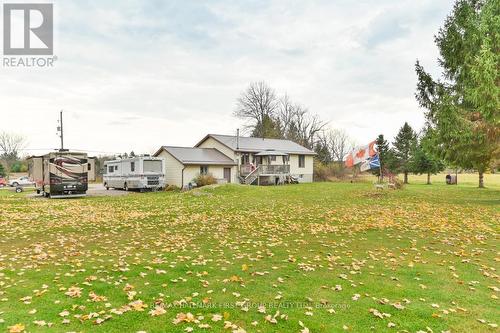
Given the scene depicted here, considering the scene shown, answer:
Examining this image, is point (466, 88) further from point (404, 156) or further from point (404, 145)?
point (404, 145)

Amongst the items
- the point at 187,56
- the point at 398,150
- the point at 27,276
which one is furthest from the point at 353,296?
the point at 398,150

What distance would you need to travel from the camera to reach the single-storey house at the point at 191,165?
3275 centimetres

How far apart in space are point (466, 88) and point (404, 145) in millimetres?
31987

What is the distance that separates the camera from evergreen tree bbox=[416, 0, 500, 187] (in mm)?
15562

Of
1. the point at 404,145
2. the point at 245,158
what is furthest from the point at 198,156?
the point at 404,145

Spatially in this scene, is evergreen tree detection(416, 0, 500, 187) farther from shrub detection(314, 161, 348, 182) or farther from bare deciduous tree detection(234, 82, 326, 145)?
bare deciduous tree detection(234, 82, 326, 145)

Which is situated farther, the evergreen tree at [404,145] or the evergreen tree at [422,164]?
the evergreen tree at [404,145]

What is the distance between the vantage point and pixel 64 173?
78.4 ft

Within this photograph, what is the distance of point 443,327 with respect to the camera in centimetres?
405

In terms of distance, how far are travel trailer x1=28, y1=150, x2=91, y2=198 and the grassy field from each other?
1324 centimetres

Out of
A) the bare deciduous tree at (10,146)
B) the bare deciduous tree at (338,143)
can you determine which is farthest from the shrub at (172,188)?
the bare deciduous tree at (10,146)

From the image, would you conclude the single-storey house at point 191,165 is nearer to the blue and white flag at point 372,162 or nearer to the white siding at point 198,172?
the white siding at point 198,172

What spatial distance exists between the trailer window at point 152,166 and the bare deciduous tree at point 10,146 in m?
52.1

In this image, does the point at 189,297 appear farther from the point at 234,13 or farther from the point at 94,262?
the point at 234,13
